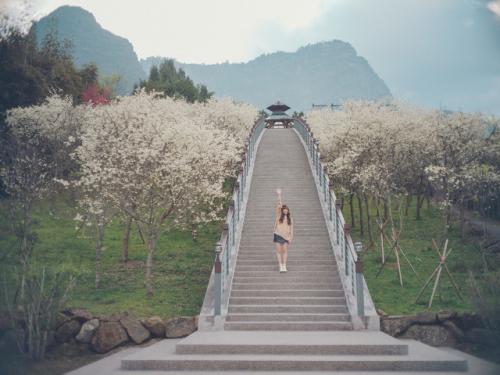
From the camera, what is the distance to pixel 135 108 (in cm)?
2619

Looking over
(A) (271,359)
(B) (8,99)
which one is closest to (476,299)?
(A) (271,359)

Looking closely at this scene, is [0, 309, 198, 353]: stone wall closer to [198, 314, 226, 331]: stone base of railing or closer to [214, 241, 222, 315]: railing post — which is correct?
[198, 314, 226, 331]: stone base of railing

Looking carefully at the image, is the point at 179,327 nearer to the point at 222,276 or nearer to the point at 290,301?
the point at 222,276

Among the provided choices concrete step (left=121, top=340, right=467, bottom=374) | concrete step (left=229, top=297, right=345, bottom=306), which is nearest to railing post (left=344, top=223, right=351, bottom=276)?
concrete step (left=229, top=297, right=345, bottom=306)

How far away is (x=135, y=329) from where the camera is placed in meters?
13.6

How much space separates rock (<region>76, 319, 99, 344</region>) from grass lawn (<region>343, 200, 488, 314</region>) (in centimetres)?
792

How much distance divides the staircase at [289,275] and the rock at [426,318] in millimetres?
1865

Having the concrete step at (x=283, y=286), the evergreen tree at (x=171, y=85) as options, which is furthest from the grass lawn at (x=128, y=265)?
the evergreen tree at (x=171, y=85)

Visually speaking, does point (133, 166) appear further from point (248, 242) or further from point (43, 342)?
point (43, 342)

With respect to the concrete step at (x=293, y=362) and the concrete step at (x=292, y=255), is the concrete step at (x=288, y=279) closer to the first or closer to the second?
the concrete step at (x=292, y=255)

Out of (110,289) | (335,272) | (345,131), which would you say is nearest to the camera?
(335,272)

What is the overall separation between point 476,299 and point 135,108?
18792mm

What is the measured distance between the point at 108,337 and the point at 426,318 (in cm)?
816

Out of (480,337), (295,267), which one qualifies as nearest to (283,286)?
(295,267)
